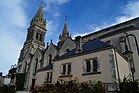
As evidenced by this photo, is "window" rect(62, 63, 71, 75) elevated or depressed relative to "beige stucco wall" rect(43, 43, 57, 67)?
depressed

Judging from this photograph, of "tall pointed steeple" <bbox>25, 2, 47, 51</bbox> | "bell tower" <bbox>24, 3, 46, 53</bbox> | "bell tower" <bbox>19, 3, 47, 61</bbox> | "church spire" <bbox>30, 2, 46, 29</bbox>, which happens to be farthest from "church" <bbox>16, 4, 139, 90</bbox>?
"church spire" <bbox>30, 2, 46, 29</bbox>

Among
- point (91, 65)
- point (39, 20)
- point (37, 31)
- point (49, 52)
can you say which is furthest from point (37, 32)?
point (91, 65)

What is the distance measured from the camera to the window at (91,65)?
15555mm

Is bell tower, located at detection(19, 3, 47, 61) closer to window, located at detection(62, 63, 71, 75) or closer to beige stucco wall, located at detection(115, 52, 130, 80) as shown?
window, located at detection(62, 63, 71, 75)

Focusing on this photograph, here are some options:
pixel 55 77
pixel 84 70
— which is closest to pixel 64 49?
pixel 55 77

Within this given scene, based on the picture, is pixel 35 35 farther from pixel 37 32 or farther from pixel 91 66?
pixel 91 66

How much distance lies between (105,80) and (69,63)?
5.39m

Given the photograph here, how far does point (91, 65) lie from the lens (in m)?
15.8

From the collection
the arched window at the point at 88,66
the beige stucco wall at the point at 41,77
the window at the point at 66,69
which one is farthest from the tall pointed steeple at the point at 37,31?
the arched window at the point at 88,66

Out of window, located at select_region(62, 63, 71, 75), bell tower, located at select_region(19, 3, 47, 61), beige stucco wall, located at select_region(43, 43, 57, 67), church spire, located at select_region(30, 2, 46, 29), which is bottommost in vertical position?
window, located at select_region(62, 63, 71, 75)

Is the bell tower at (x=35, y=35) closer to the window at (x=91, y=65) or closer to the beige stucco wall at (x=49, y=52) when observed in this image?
the beige stucco wall at (x=49, y=52)

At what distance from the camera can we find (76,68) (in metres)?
16.8

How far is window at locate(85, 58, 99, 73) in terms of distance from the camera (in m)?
15.6

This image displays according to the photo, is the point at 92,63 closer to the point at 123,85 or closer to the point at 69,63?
the point at 69,63
